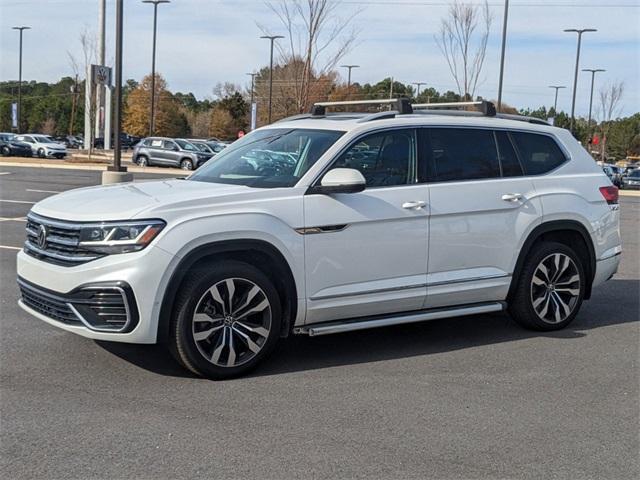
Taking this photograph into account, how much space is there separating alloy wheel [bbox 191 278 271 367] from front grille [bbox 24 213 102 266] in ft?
2.55

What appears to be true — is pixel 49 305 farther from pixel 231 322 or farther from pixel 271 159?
pixel 271 159

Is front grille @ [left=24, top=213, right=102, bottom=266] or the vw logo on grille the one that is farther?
the vw logo on grille

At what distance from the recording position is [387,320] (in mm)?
5828

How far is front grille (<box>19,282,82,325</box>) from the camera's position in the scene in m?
5.05

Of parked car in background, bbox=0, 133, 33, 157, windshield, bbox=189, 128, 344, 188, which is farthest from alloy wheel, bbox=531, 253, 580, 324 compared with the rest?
parked car in background, bbox=0, 133, 33, 157

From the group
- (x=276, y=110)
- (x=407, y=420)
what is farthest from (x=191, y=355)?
(x=276, y=110)

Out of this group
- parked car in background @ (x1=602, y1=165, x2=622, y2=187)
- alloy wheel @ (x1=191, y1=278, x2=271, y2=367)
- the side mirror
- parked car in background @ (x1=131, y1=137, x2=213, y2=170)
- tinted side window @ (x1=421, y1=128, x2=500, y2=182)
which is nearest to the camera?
alloy wheel @ (x1=191, y1=278, x2=271, y2=367)

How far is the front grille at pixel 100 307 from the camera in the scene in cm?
487

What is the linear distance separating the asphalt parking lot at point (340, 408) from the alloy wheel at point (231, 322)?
0.65ft

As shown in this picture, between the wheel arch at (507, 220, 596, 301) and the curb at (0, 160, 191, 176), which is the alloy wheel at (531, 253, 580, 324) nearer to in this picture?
the wheel arch at (507, 220, 596, 301)

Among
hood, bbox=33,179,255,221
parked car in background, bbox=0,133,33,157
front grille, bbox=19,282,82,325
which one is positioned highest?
hood, bbox=33,179,255,221

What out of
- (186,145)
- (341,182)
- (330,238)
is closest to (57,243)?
(330,238)

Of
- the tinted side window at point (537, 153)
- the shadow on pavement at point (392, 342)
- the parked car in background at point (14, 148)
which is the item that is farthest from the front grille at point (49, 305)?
the parked car in background at point (14, 148)

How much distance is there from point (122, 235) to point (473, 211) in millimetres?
2754
